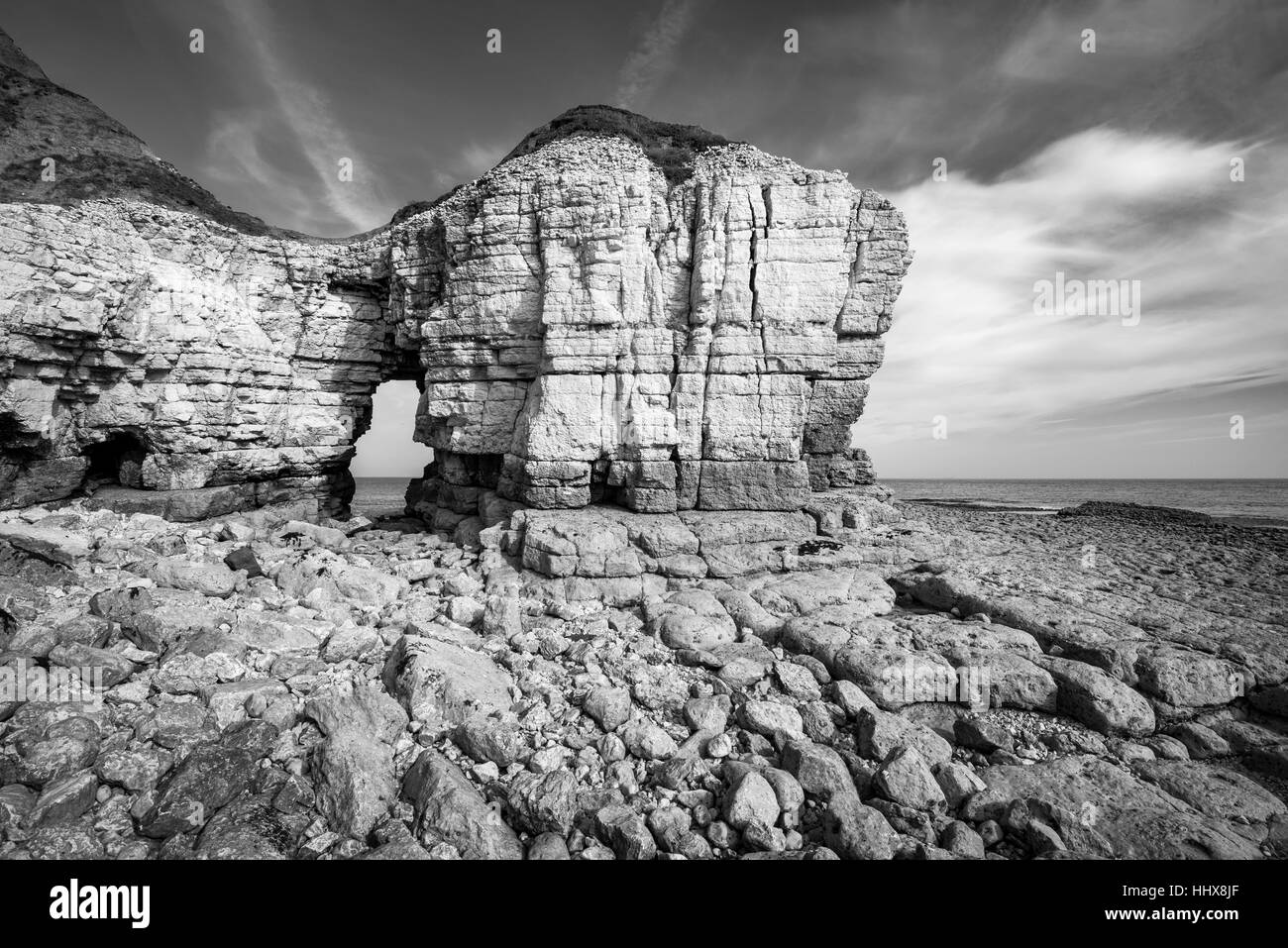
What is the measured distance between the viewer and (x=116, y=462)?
40.5 ft

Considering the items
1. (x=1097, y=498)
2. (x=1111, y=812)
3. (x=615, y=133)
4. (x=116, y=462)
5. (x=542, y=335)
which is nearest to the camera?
(x=1111, y=812)

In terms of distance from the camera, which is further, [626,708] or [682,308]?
[682,308]

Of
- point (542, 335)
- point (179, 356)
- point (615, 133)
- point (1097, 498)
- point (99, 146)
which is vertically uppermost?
point (99, 146)

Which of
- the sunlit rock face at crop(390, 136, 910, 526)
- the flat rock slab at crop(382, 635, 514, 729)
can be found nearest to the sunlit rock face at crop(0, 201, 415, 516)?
the sunlit rock face at crop(390, 136, 910, 526)

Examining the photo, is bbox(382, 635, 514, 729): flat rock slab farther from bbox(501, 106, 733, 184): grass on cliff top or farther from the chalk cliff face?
bbox(501, 106, 733, 184): grass on cliff top

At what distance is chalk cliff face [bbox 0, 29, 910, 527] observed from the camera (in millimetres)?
10422

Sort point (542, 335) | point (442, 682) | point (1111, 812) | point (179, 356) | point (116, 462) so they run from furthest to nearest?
point (116, 462)
point (179, 356)
point (542, 335)
point (442, 682)
point (1111, 812)

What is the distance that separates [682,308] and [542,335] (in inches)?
135

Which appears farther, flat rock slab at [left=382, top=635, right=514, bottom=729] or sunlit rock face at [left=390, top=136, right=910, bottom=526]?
sunlit rock face at [left=390, top=136, right=910, bottom=526]

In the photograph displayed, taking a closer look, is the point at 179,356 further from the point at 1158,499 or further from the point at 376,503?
the point at 1158,499

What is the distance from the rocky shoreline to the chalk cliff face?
2706mm

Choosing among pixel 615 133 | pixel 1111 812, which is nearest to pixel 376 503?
pixel 615 133

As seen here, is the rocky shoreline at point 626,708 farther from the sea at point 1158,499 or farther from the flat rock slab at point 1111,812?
the sea at point 1158,499

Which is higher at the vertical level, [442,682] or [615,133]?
[615,133]
